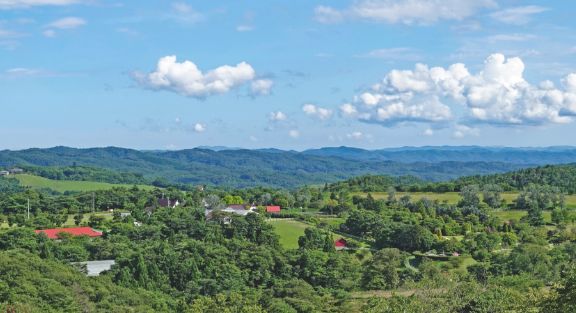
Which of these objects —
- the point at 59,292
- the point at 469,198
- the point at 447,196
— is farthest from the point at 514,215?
the point at 59,292

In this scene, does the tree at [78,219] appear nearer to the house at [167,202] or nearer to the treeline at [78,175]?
the house at [167,202]

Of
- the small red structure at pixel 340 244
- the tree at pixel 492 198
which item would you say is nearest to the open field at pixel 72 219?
the small red structure at pixel 340 244

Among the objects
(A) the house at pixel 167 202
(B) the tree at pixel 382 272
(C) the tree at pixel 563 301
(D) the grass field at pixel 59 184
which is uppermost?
(C) the tree at pixel 563 301

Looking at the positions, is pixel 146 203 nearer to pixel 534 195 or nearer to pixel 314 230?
pixel 314 230

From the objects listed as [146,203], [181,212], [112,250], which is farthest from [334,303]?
[146,203]

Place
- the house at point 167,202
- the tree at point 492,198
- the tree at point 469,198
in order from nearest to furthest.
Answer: the tree at point 469,198, the tree at point 492,198, the house at point 167,202

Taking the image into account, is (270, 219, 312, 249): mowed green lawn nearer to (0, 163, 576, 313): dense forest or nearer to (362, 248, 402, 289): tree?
(0, 163, 576, 313): dense forest
